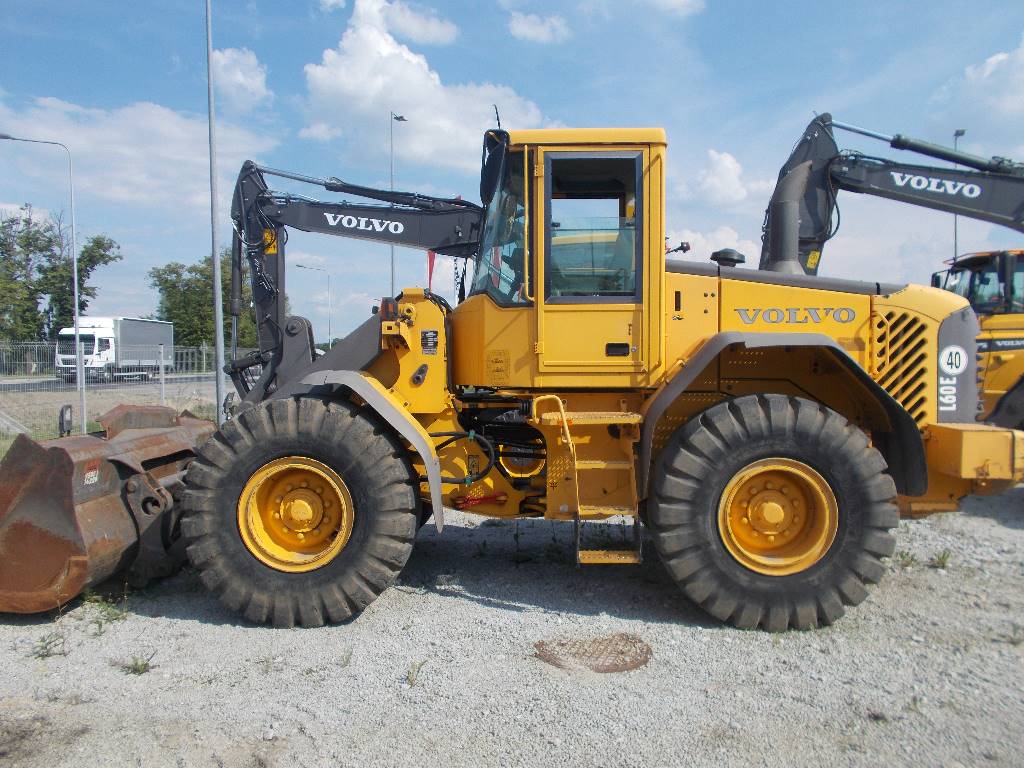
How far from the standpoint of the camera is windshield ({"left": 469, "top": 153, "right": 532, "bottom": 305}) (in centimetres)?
450

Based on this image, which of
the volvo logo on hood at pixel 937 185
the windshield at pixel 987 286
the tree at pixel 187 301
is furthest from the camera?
the tree at pixel 187 301

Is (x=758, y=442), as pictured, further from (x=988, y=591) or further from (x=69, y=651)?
(x=69, y=651)

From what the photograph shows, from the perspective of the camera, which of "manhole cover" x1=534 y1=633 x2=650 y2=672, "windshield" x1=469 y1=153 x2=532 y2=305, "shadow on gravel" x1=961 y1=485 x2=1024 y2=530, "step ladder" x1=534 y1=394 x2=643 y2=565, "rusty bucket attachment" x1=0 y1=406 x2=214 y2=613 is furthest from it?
"shadow on gravel" x1=961 y1=485 x2=1024 y2=530

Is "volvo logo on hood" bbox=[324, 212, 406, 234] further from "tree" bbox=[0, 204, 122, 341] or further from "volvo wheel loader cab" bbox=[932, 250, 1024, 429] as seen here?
"tree" bbox=[0, 204, 122, 341]


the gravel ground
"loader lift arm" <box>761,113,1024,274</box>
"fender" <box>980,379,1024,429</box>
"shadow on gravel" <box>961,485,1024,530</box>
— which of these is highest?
"loader lift arm" <box>761,113,1024,274</box>

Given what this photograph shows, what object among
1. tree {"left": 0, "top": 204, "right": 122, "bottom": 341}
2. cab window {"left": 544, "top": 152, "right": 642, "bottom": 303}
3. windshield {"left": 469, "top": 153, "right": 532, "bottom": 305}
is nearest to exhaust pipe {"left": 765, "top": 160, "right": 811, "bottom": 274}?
cab window {"left": 544, "top": 152, "right": 642, "bottom": 303}

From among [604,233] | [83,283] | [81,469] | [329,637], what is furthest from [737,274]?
[83,283]

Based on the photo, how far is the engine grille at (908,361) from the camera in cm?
458

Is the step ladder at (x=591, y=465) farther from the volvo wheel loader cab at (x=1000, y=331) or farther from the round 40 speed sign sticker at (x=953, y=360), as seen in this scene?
the volvo wheel loader cab at (x=1000, y=331)

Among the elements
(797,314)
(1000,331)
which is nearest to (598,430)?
(797,314)

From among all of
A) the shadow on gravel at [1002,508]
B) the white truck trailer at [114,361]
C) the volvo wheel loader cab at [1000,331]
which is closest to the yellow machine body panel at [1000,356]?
the volvo wheel loader cab at [1000,331]

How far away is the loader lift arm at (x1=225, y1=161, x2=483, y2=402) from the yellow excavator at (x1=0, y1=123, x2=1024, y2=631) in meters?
1.15

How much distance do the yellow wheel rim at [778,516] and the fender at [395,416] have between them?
1.82m

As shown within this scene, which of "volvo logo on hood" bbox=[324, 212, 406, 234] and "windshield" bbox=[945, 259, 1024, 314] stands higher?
"volvo logo on hood" bbox=[324, 212, 406, 234]
